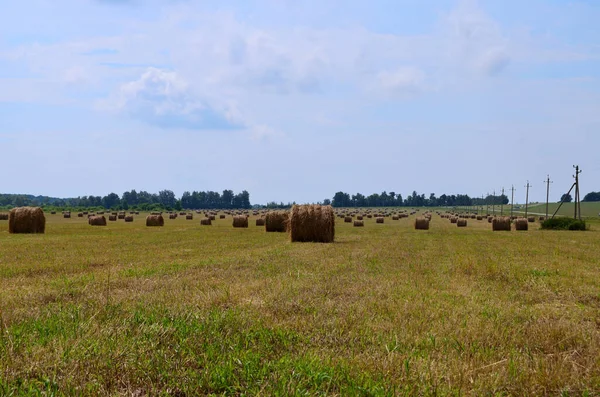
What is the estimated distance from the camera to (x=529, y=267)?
608 inches

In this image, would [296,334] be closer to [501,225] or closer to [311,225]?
[311,225]

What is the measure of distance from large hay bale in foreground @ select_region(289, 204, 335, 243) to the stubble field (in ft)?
47.7

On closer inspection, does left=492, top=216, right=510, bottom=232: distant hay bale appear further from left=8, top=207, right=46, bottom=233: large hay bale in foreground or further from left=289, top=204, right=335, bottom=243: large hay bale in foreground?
left=8, top=207, right=46, bottom=233: large hay bale in foreground

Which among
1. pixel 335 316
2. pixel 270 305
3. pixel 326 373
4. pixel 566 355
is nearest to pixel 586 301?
pixel 566 355

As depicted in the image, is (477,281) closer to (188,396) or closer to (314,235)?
(188,396)

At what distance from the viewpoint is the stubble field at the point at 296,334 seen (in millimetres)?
5094

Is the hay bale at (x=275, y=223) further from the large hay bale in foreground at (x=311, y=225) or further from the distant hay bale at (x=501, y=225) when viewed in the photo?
the distant hay bale at (x=501, y=225)

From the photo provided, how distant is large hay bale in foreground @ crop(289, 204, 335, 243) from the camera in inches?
1081

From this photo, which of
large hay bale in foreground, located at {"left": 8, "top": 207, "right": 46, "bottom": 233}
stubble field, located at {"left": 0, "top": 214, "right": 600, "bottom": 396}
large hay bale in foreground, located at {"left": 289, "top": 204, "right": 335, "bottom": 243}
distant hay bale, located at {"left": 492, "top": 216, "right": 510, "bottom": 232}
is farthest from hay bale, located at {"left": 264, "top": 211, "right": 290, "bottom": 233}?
stubble field, located at {"left": 0, "top": 214, "right": 600, "bottom": 396}

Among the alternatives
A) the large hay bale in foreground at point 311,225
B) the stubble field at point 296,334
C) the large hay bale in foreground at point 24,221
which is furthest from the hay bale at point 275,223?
the stubble field at point 296,334

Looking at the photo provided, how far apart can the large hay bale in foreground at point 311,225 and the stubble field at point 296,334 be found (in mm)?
14548

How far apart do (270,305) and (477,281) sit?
5.86 m

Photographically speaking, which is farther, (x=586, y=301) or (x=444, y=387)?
(x=586, y=301)

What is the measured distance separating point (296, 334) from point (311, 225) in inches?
816
